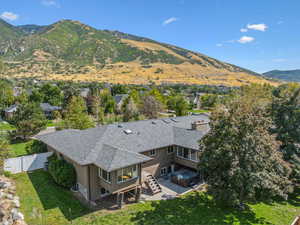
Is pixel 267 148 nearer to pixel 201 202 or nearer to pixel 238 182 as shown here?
pixel 238 182

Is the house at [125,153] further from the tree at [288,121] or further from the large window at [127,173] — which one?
the tree at [288,121]

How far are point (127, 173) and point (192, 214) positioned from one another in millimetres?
5867

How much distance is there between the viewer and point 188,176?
19719mm

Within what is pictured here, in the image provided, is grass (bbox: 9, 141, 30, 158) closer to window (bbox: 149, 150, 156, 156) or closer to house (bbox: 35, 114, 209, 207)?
house (bbox: 35, 114, 209, 207)

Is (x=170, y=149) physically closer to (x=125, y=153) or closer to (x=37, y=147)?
(x=125, y=153)

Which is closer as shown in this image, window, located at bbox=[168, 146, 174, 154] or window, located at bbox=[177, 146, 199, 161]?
window, located at bbox=[177, 146, 199, 161]

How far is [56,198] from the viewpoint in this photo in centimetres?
1627

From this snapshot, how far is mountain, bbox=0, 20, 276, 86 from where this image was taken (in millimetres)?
→ 137375

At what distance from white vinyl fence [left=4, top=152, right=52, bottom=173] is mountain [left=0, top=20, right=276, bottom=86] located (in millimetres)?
109939

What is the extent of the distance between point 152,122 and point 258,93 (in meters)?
36.0

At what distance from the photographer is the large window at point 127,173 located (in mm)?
15283

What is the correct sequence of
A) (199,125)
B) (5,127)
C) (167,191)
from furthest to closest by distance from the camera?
(5,127) < (199,125) < (167,191)

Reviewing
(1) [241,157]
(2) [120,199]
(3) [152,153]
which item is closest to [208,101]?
(3) [152,153]

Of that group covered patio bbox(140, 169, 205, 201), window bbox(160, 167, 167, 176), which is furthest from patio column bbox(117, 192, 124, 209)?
window bbox(160, 167, 167, 176)
